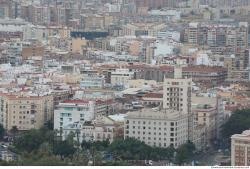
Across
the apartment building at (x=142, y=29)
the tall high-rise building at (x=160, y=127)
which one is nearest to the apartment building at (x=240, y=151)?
the tall high-rise building at (x=160, y=127)

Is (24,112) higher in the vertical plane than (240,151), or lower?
lower

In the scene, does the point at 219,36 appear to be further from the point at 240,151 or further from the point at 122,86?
the point at 240,151

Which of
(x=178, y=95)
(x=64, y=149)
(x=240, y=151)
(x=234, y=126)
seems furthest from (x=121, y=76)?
(x=240, y=151)

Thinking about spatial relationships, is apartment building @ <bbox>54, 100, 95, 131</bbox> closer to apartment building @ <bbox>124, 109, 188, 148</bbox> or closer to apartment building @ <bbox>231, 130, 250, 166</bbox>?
apartment building @ <bbox>124, 109, 188, 148</bbox>

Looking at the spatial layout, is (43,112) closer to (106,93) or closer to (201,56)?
(106,93)

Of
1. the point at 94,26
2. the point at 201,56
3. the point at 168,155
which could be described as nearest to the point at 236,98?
the point at 168,155
